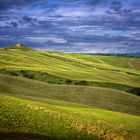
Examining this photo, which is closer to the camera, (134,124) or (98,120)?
(98,120)

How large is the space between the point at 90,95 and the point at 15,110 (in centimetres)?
5180

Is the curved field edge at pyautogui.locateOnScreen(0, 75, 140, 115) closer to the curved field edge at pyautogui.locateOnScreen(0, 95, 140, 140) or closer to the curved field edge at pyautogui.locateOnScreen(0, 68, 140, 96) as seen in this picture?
the curved field edge at pyautogui.locateOnScreen(0, 95, 140, 140)

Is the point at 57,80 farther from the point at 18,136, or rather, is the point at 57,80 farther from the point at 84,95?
the point at 18,136

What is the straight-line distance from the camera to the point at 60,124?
41469mm

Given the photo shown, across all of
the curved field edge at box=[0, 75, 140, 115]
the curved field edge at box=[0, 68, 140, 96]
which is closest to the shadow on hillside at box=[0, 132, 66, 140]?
the curved field edge at box=[0, 75, 140, 115]

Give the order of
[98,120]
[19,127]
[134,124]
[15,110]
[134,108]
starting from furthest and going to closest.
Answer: [134,108] → [134,124] → [98,120] → [15,110] → [19,127]

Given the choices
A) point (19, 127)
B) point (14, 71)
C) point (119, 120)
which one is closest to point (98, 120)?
point (119, 120)

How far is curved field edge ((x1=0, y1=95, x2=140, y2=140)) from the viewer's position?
37469 millimetres

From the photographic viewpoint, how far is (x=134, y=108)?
89.0 metres

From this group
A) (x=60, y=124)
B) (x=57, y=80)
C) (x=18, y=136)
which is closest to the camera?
(x=18, y=136)

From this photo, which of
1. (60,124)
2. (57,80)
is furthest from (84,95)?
(60,124)

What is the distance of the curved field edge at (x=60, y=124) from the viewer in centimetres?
3747

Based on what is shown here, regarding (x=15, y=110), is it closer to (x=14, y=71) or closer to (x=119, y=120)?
(x=119, y=120)

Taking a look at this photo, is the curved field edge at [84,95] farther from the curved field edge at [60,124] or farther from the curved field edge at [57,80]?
the curved field edge at [57,80]
